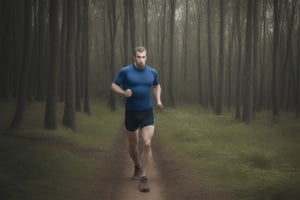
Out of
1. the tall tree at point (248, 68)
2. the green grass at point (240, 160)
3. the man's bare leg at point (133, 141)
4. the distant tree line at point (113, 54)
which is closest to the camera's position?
the green grass at point (240, 160)

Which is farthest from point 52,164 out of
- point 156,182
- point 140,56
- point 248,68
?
point 248,68

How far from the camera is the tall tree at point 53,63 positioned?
48.8 ft

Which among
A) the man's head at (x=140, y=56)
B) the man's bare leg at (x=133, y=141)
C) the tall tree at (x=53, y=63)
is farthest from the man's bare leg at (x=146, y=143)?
the tall tree at (x=53, y=63)

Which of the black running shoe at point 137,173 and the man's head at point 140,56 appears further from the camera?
the black running shoe at point 137,173

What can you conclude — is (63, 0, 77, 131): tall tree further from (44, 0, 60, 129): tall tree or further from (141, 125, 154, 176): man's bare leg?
(141, 125, 154, 176): man's bare leg

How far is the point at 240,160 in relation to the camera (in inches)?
430

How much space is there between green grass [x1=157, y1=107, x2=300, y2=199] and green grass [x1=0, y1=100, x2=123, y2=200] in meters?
2.48

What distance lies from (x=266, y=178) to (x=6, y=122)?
14.2m

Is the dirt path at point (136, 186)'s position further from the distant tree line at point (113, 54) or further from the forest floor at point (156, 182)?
the distant tree line at point (113, 54)

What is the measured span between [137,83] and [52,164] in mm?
3479

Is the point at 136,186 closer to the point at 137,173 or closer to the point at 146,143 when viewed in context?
the point at 137,173

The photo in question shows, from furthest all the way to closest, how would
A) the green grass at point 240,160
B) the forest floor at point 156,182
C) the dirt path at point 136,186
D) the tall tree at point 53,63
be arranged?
1. the tall tree at point 53,63
2. the green grass at point 240,160
3. the forest floor at point 156,182
4. the dirt path at point 136,186

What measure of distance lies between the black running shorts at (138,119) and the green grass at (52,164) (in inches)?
60.7

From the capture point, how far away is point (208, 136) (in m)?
15.5
